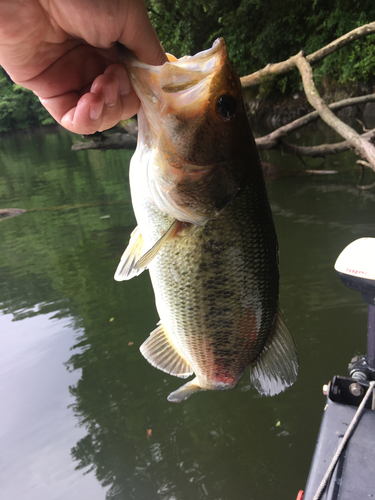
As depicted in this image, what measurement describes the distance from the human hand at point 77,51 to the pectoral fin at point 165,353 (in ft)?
2.72

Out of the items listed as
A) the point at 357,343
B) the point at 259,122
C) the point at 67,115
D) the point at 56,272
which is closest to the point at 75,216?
the point at 56,272

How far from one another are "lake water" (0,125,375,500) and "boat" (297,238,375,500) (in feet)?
3.00

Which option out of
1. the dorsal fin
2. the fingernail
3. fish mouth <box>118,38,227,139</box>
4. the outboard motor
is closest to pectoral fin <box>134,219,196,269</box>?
the dorsal fin

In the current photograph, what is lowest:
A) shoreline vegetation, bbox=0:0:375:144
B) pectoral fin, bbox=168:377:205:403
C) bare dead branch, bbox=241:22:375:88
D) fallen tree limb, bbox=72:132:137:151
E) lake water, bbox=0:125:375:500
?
lake water, bbox=0:125:375:500

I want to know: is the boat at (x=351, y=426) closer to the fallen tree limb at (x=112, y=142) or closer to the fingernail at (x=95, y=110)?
the fingernail at (x=95, y=110)

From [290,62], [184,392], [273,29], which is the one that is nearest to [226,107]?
[184,392]

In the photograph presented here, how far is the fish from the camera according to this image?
3.87ft

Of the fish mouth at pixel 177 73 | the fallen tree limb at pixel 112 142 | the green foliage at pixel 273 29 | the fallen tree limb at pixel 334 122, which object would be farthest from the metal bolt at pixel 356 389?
the green foliage at pixel 273 29

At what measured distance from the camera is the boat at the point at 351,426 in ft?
5.43

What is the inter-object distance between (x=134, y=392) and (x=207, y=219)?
9.10 feet

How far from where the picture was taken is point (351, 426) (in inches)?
67.1

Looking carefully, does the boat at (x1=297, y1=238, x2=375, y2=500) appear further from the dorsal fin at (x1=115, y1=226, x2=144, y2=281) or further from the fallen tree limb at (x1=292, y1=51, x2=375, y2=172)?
the fallen tree limb at (x1=292, y1=51, x2=375, y2=172)

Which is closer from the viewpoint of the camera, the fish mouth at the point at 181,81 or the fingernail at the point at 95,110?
the fish mouth at the point at 181,81

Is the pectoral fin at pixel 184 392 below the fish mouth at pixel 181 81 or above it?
below
